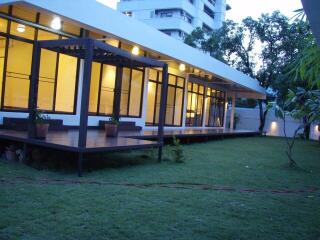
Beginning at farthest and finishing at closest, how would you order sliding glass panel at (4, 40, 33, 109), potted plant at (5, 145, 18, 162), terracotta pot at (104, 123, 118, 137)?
terracotta pot at (104, 123, 118, 137), sliding glass panel at (4, 40, 33, 109), potted plant at (5, 145, 18, 162)

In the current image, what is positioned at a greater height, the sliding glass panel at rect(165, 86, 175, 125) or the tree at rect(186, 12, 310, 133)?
the tree at rect(186, 12, 310, 133)

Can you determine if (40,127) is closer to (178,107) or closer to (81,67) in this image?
(81,67)

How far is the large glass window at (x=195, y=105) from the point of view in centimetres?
1997

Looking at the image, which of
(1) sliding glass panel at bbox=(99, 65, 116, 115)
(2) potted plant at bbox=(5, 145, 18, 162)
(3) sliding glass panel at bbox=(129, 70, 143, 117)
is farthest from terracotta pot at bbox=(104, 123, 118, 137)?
(3) sliding glass panel at bbox=(129, 70, 143, 117)

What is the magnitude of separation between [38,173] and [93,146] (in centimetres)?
107

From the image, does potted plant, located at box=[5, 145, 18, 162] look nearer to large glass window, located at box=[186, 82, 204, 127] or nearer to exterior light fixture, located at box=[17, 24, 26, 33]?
exterior light fixture, located at box=[17, 24, 26, 33]

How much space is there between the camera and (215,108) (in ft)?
78.8

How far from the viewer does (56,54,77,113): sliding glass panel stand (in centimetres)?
1122

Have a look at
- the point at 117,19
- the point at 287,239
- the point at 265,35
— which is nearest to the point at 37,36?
the point at 117,19

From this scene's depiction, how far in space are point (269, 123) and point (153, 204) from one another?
Answer: 25.9 m

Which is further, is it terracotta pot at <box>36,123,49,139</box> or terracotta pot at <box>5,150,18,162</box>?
terracotta pot at <box>5,150,18,162</box>

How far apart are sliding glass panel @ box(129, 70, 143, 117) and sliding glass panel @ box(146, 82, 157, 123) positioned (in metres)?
1.08

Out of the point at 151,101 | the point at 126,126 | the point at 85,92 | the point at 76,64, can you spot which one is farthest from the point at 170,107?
the point at 85,92

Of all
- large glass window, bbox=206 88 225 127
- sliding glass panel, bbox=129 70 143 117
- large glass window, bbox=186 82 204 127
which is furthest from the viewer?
large glass window, bbox=206 88 225 127
